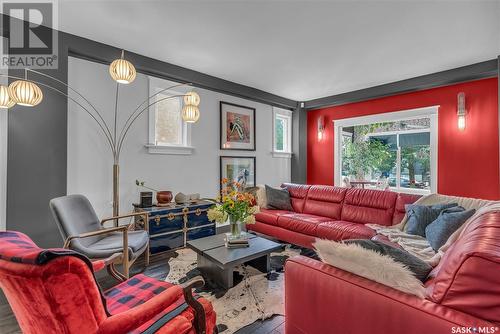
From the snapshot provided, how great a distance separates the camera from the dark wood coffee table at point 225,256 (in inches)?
87.4

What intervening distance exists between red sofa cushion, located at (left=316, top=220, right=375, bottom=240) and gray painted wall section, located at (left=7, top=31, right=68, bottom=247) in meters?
3.16

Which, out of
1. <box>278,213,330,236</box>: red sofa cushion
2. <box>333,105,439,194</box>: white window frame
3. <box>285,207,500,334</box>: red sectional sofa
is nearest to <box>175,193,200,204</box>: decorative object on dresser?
<box>278,213,330,236</box>: red sofa cushion

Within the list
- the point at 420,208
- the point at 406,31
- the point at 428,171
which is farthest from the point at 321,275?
the point at 428,171

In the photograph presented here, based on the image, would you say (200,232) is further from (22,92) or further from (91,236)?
(22,92)

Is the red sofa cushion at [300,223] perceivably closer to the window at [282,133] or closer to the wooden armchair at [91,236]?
the wooden armchair at [91,236]

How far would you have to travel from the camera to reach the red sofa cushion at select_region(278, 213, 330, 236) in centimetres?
325

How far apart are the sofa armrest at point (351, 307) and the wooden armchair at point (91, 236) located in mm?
1697

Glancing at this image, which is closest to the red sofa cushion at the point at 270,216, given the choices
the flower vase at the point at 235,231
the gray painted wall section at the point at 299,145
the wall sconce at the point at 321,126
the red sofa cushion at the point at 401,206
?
the flower vase at the point at 235,231

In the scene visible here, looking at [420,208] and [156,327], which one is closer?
[156,327]

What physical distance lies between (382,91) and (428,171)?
1.69 m

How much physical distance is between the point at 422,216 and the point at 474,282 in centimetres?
197

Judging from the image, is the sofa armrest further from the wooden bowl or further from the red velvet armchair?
the wooden bowl

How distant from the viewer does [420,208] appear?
265 centimetres

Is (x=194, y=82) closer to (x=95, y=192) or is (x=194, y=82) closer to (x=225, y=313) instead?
(x=95, y=192)
